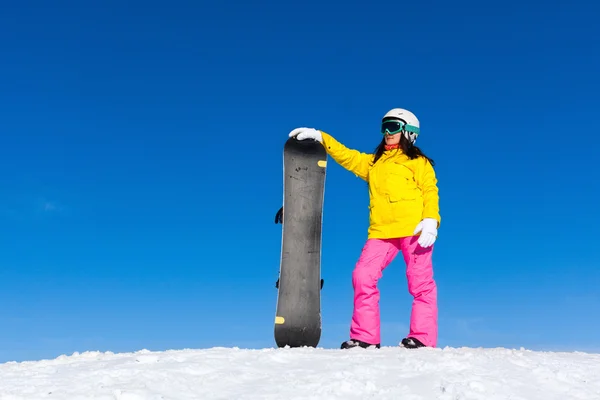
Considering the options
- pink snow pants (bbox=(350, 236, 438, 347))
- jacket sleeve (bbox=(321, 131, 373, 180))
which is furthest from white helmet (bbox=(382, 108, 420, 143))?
pink snow pants (bbox=(350, 236, 438, 347))

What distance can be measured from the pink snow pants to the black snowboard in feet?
1.72

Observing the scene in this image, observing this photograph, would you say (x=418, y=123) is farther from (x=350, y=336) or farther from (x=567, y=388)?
(x=567, y=388)

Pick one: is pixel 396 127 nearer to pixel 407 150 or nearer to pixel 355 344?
pixel 407 150

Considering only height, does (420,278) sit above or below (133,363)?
above

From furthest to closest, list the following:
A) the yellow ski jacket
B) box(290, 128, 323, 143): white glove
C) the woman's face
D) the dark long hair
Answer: box(290, 128, 323, 143): white glove < the woman's face < the dark long hair < the yellow ski jacket

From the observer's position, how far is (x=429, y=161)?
255 inches

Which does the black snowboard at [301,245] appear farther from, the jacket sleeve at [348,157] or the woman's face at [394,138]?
the woman's face at [394,138]

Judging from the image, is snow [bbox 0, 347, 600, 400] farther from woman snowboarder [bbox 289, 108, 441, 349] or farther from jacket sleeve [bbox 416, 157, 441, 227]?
jacket sleeve [bbox 416, 157, 441, 227]

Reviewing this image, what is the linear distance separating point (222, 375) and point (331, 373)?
75cm

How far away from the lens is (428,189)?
20.5ft

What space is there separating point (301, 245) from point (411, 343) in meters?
1.48

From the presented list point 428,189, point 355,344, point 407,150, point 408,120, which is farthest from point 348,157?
point 355,344

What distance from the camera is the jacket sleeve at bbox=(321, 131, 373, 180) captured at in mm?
6555

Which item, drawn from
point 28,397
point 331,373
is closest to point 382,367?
point 331,373
